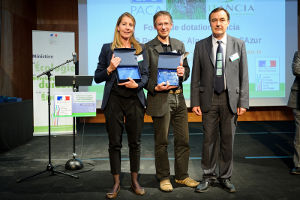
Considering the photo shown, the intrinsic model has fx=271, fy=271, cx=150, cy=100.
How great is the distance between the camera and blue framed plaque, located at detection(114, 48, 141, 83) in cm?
221

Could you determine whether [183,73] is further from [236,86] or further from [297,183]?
[297,183]

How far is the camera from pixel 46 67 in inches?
213

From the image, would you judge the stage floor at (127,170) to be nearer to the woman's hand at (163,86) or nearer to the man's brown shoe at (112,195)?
the man's brown shoe at (112,195)

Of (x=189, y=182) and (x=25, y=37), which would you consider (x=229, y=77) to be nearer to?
(x=189, y=182)

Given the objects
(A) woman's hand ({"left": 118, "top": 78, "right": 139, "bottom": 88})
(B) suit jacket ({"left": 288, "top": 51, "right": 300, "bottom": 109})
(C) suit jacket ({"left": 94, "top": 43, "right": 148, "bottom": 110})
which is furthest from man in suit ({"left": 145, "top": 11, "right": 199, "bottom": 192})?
(B) suit jacket ({"left": 288, "top": 51, "right": 300, "bottom": 109})

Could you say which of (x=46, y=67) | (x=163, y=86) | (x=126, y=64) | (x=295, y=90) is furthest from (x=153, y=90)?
(x=46, y=67)

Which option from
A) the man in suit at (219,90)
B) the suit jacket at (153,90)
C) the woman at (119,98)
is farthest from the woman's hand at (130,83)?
the man in suit at (219,90)

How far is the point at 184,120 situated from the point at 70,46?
374 centimetres

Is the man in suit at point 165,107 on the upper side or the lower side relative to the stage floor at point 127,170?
upper

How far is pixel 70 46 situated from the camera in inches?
218

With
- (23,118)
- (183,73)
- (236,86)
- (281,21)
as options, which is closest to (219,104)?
(236,86)

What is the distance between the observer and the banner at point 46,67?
5.38 m

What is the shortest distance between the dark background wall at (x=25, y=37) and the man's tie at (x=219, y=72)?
4514 millimetres

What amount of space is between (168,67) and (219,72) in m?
0.47
